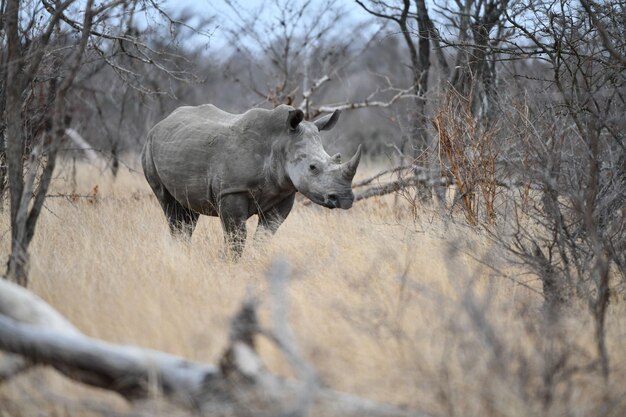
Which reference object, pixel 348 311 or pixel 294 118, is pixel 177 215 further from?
pixel 348 311

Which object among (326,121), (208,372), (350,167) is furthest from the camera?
(326,121)

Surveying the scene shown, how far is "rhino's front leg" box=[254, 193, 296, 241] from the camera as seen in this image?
678cm

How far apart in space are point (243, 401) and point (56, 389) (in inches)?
38.6

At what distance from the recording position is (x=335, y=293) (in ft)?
16.2

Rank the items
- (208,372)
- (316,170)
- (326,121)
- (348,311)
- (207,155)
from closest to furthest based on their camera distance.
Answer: (208,372)
(348,311)
(316,170)
(207,155)
(326,121)

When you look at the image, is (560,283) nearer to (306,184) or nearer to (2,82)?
(306,184)

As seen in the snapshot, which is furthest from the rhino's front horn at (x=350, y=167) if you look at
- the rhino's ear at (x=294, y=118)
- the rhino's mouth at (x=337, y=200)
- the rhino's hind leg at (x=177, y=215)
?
the rhino's hind leg at (x=177, y=215)

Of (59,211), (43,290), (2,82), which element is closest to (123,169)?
(59,211)

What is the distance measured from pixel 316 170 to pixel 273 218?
2.74 ft

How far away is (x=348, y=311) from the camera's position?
13.9 feet

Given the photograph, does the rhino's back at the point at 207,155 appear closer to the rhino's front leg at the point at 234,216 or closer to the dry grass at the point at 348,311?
the rhino's front leg at the point at 234,216

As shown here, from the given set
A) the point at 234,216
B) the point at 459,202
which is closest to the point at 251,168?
the point at 234,216

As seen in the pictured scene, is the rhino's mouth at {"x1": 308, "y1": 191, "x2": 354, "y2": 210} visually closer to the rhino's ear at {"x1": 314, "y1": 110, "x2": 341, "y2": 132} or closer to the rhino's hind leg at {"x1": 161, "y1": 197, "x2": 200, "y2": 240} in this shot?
the rhino's ear at {"x1": 314, "y1": 110, "x2": 341, "y2": 132}

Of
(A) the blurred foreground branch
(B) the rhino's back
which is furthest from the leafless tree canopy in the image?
(B) the rhino's back
